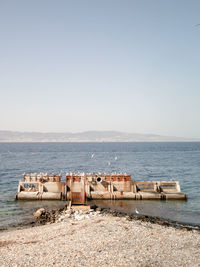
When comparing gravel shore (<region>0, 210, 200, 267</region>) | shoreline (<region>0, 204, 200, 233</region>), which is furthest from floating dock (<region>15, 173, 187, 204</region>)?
gravel shore (<region>0, 210, 200, 267</region>)

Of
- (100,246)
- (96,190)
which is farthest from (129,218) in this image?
(96,190)

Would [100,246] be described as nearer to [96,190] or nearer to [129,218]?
[129,218]

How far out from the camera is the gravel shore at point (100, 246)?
13133mm

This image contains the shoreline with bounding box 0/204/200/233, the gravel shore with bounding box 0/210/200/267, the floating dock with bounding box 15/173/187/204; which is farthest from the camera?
the floating dock with bounding box 15/173/187/204

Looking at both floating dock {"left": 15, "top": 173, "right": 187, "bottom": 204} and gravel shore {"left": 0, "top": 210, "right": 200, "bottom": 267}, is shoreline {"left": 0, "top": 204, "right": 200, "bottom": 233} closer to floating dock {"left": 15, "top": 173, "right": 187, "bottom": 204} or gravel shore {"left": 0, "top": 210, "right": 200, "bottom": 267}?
gravel shore {"left": 0, "top": 210, "right": 200, "bottom": 267}

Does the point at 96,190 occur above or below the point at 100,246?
below

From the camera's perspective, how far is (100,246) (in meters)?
14.9

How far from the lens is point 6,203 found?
31125mm

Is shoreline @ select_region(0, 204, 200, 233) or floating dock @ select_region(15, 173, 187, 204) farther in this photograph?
floating dock @ select_region(15, 173, 187, 204)

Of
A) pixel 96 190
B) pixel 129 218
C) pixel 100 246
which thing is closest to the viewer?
pixel 100 246


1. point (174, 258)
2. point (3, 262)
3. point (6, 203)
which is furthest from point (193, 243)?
point (6, 203)

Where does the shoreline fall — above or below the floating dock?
below

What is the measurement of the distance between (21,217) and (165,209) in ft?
54.8

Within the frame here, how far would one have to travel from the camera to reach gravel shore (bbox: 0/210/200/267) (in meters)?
13.1
